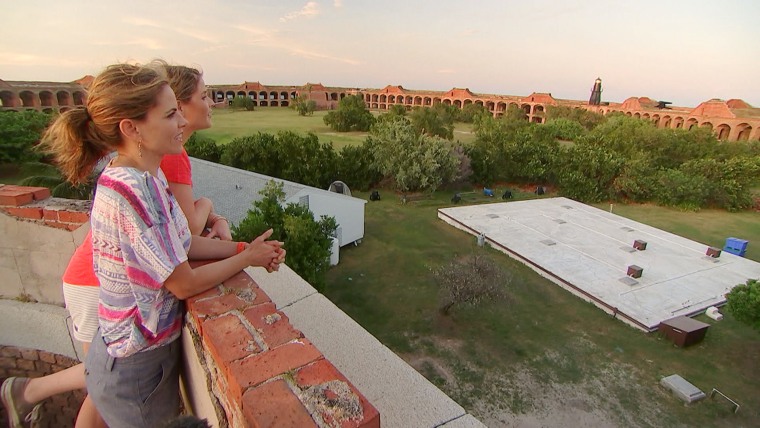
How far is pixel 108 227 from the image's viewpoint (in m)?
1.55

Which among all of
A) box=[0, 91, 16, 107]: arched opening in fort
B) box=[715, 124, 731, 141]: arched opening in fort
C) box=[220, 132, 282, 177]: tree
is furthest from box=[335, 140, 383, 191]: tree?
box=[0, 91, 16, 107]: arched opening in fort

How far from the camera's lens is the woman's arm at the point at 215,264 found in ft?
5.65

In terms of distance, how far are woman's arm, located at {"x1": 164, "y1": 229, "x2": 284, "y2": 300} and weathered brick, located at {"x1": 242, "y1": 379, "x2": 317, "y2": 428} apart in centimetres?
64

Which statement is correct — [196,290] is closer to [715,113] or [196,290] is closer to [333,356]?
[333,356]

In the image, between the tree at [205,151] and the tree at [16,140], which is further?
the tree at [205,151]

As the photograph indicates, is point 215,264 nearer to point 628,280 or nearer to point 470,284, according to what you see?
point 470,284

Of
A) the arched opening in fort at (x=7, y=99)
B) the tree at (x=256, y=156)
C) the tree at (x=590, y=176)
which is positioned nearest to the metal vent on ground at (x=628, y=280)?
the tree at (x=590, y=176)

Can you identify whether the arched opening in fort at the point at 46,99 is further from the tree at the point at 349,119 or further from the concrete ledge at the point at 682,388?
the concrete ledge at the point at 682,388

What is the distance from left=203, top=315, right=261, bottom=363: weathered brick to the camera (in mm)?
1562

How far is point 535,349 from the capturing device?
31.9ft

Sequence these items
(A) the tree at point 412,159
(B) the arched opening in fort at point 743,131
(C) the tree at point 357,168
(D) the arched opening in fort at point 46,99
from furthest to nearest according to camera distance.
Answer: (D) the arched opening in fort at point 46,99 → (B) the arched opening in fort at point 743,131 → (C) the tree at point 357,168 → (A) the tree at point 412,159

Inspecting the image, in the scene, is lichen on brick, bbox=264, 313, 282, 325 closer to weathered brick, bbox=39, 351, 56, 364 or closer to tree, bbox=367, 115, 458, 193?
weathered brick, bbox=39, 351, 56, 364

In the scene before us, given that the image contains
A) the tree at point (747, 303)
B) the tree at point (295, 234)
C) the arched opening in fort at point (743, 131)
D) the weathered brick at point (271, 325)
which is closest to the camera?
the weathered brick at point (271, 325)

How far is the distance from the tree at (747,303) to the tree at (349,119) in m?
37.4
